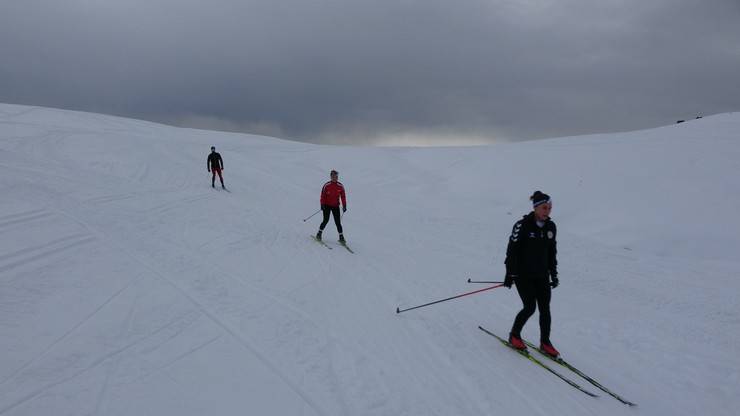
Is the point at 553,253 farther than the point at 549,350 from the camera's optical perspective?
No

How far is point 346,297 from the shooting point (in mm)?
6934

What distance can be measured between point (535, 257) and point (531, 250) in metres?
0.10

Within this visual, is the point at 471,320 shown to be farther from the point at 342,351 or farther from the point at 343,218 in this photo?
the point at 343,218

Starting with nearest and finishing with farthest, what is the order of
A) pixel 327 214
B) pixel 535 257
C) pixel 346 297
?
pixel 535 257 < pixel 346 297 < pixel 327 214

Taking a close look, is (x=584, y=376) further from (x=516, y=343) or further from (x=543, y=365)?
(x=516, y=343)

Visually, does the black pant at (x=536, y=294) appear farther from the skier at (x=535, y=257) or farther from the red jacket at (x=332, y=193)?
the red jacket at (x=332, y=193)

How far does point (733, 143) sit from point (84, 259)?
25.2 metres

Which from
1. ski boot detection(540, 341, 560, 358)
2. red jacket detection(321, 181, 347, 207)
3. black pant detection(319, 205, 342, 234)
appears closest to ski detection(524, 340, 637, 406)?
ski boot detection(540, 341, 560, 358)

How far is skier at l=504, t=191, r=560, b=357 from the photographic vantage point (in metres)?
4.99

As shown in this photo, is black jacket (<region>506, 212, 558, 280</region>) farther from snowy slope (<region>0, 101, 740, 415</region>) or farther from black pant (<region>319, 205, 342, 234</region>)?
black pant (<region>319, 205, 342, 234</region>)

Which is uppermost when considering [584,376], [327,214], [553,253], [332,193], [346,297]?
[553,253]

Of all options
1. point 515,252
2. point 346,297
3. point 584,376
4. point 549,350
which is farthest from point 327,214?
point 584,376

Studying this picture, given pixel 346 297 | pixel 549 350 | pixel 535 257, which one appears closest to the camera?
pixel 535 257

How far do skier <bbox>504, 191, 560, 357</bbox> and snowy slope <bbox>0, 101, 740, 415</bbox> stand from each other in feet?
2.95
